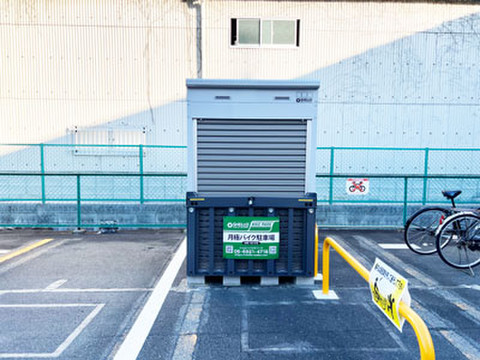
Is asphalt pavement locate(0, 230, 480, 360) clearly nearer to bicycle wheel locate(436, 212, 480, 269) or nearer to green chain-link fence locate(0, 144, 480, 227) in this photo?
bicycle wheel locate(436, 212, 480, 269)

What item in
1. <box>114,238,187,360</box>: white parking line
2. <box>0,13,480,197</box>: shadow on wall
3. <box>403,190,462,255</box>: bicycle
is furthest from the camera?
<box>0,13,480,197</box>: shadow on wall

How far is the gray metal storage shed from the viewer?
15.5 ft

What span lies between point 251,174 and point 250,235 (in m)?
0.87

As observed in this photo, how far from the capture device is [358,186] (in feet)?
28.9

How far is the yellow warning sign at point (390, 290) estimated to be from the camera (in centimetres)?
246

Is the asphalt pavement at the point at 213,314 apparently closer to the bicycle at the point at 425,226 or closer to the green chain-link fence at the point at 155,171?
the bicycle at the point at 425,226

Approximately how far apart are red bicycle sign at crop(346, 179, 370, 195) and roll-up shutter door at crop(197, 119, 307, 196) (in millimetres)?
4352

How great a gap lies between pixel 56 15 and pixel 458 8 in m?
12.3

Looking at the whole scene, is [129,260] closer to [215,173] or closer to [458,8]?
[215,173]

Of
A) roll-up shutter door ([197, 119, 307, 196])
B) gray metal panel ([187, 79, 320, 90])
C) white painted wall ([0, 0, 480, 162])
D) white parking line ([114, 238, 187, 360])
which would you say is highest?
white painted wall ([0, 0, 480, 162])

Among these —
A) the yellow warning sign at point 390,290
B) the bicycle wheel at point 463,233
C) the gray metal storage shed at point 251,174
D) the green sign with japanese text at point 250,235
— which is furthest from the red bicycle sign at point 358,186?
the yellow warning sign at point 390,290

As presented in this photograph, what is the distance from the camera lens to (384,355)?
128 inches

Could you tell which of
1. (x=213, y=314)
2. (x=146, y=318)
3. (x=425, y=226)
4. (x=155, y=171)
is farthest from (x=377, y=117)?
(x=146, y=318)

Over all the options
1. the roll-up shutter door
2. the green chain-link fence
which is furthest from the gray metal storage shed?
the green chain-link fence
